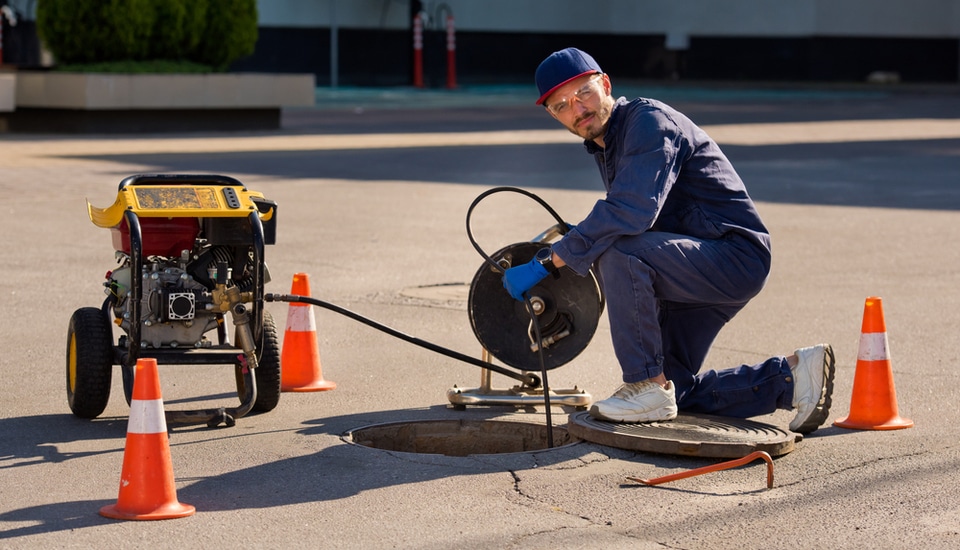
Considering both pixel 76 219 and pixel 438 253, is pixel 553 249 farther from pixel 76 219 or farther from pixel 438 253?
pixel 76 219

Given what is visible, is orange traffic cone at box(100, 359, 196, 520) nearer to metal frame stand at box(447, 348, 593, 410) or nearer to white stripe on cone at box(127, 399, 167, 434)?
white stripe on cone at box(127, 399, 167, 434)

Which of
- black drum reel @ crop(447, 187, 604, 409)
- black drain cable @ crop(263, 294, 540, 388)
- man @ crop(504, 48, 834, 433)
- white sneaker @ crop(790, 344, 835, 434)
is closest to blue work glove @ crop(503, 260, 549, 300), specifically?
man @ crop(504, 48, 834, 433)

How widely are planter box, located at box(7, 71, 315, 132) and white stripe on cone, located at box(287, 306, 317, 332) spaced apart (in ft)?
48.4

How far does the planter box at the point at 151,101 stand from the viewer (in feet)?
67.2

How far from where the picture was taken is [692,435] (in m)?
5.20

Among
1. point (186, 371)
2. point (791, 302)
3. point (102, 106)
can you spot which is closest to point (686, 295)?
point (186, 371)

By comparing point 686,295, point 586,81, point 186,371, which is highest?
point 586,81

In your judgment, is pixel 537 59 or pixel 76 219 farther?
pixel 537 59

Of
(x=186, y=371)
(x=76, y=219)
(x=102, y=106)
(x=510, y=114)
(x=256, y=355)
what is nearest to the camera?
(x=256, y=355)

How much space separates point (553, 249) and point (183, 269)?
4.85 feet

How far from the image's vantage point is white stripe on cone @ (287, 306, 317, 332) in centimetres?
646

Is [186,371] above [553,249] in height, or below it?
below

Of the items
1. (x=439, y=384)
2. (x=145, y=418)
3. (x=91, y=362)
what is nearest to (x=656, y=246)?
(x=439, y=384)

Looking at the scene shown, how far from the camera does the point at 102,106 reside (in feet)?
67.2
